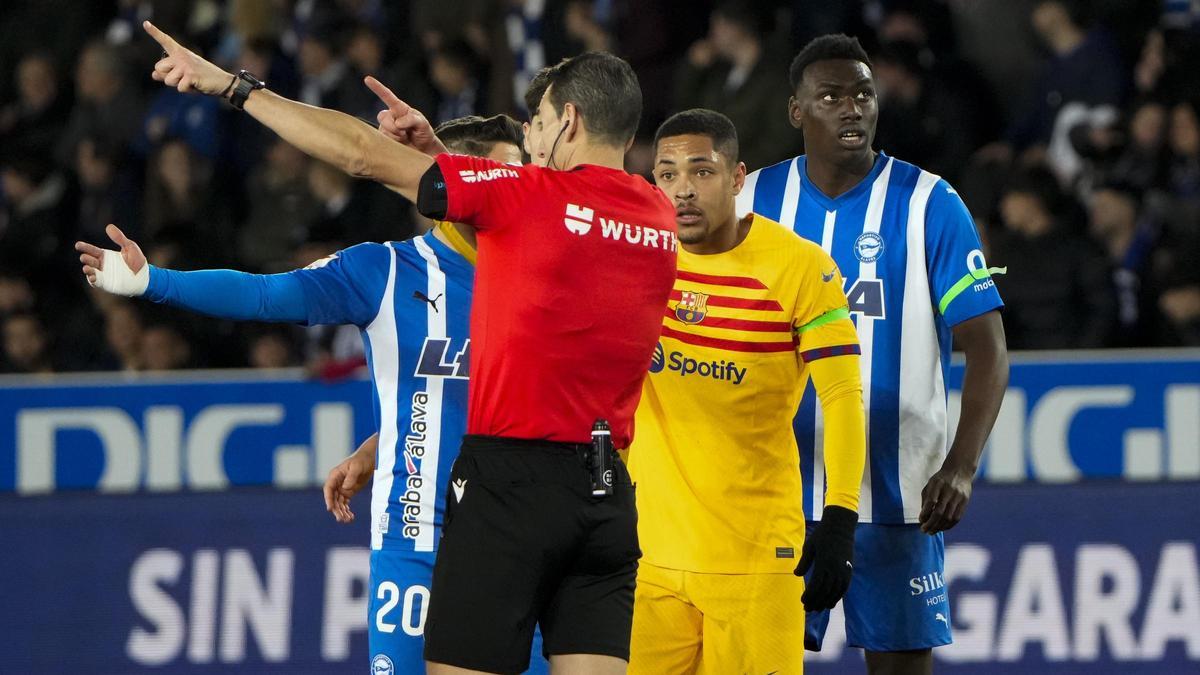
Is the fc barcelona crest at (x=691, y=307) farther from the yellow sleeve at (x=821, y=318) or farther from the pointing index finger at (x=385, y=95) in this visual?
the pointing index finger at (x=385, y=95)

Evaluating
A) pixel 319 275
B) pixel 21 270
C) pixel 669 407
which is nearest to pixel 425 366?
pixel 319 275

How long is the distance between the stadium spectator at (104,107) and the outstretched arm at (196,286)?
27.1 ft

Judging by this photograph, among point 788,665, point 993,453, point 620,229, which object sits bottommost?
point 788,665

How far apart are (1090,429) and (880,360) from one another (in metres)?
2.85

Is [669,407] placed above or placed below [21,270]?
below

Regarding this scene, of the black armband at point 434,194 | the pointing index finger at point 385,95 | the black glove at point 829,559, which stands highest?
the pointing index finger at point 385,95

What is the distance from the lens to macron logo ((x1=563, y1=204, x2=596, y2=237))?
14.7ft

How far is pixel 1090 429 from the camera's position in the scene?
847cm

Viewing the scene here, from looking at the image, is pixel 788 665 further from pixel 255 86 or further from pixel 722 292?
pixel 255 86

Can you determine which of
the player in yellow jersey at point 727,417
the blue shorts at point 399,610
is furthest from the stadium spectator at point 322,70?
the blue shorts at point 399,610

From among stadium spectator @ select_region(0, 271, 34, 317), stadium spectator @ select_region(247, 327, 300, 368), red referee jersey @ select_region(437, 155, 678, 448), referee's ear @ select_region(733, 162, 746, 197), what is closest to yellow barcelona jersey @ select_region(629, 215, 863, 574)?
referee's ear @ select_region(733, 162, 746, 197)

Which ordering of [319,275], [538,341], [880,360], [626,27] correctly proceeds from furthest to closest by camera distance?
[626,27] < [880,360] < [319,275] < [538,341]

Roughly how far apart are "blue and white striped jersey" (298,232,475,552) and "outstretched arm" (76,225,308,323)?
0.27ft

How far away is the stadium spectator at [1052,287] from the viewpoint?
30.9 ft
